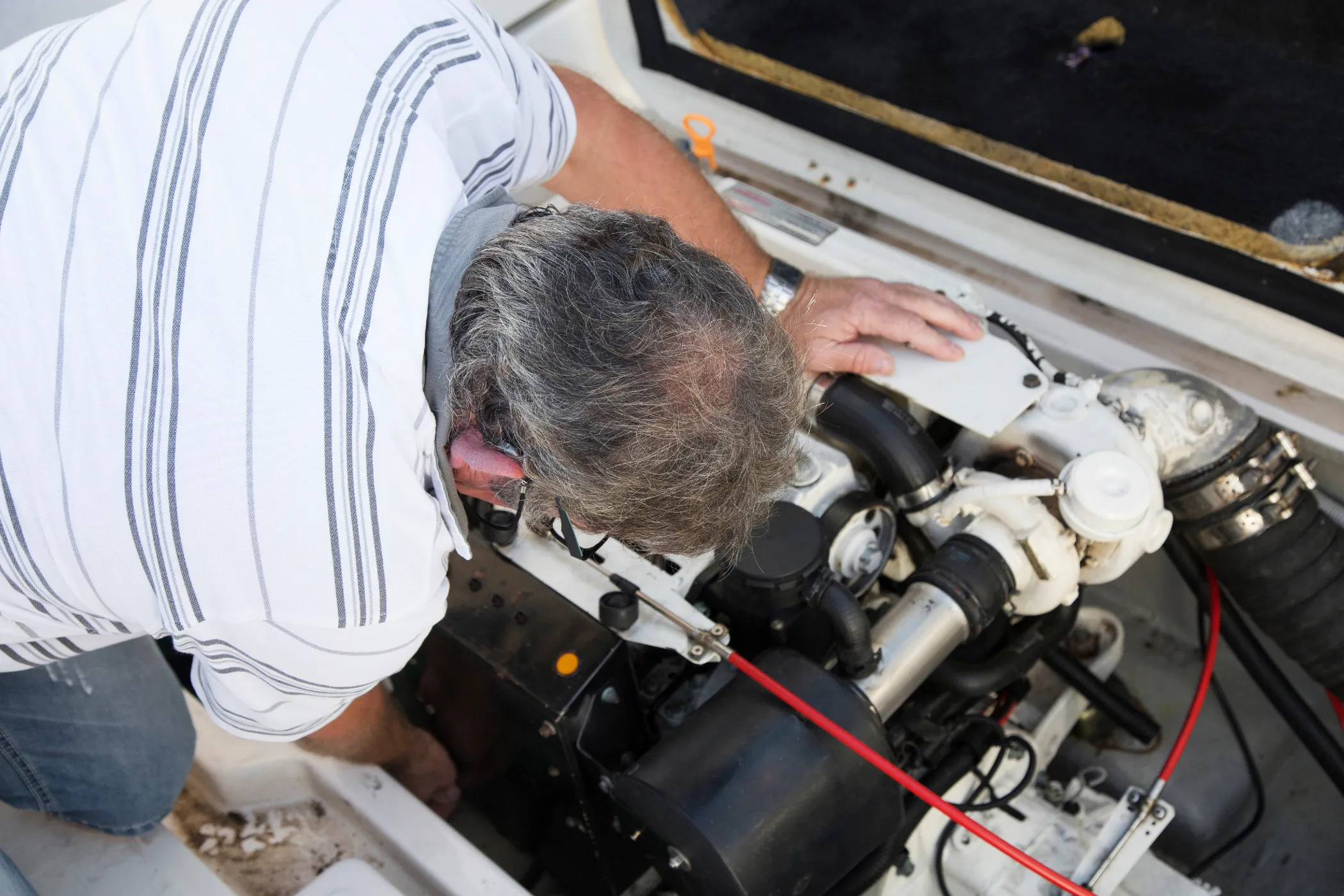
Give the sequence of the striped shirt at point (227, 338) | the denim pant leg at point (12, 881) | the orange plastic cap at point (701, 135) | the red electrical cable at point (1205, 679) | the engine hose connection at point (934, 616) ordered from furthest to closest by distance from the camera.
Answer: the orange plastic cap at point (701, 135)
the red electrical cable at point (1205, 679)
the engine hose connection at point (934, 616)
the denim pant leg at point (12, 881)
the striped shirt at point (227, 338)

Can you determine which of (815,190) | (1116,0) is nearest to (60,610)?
(815,190)

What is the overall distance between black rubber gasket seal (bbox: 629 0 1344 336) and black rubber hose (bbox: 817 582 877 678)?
60 centimetres

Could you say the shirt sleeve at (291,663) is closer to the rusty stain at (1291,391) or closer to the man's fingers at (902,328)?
the man's fingers at (902,328)

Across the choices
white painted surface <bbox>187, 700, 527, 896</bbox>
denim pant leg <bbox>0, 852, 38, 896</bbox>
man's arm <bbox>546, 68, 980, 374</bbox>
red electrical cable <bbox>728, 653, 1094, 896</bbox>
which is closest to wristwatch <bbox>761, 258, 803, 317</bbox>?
man's arm <bbox>546, 68, 980, 374</bbox>

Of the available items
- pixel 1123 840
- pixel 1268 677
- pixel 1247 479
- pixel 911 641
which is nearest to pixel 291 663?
pixel 911 641

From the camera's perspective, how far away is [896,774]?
84cm

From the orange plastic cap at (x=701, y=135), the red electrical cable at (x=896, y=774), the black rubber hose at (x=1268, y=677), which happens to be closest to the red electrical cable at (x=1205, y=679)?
the black rubber hose at (x=1268, y=677)

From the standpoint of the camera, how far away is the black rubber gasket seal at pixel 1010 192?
42.9 inches

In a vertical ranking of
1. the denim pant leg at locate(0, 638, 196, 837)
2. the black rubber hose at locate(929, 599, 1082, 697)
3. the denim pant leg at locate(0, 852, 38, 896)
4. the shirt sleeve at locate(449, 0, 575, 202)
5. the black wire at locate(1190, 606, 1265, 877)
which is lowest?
the black wire at locate(1190, 606, 1265, 877)

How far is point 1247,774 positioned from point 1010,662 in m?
0.54

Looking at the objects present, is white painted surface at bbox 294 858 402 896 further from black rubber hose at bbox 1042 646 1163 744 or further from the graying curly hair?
black rubber hose at bbox 1042 646 1163 744

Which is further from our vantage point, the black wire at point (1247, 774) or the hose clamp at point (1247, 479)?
the black wire at point (1247, 774)

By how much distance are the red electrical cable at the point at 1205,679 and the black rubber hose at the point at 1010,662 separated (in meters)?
0.15

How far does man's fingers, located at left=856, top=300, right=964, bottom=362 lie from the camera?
1076 mm
